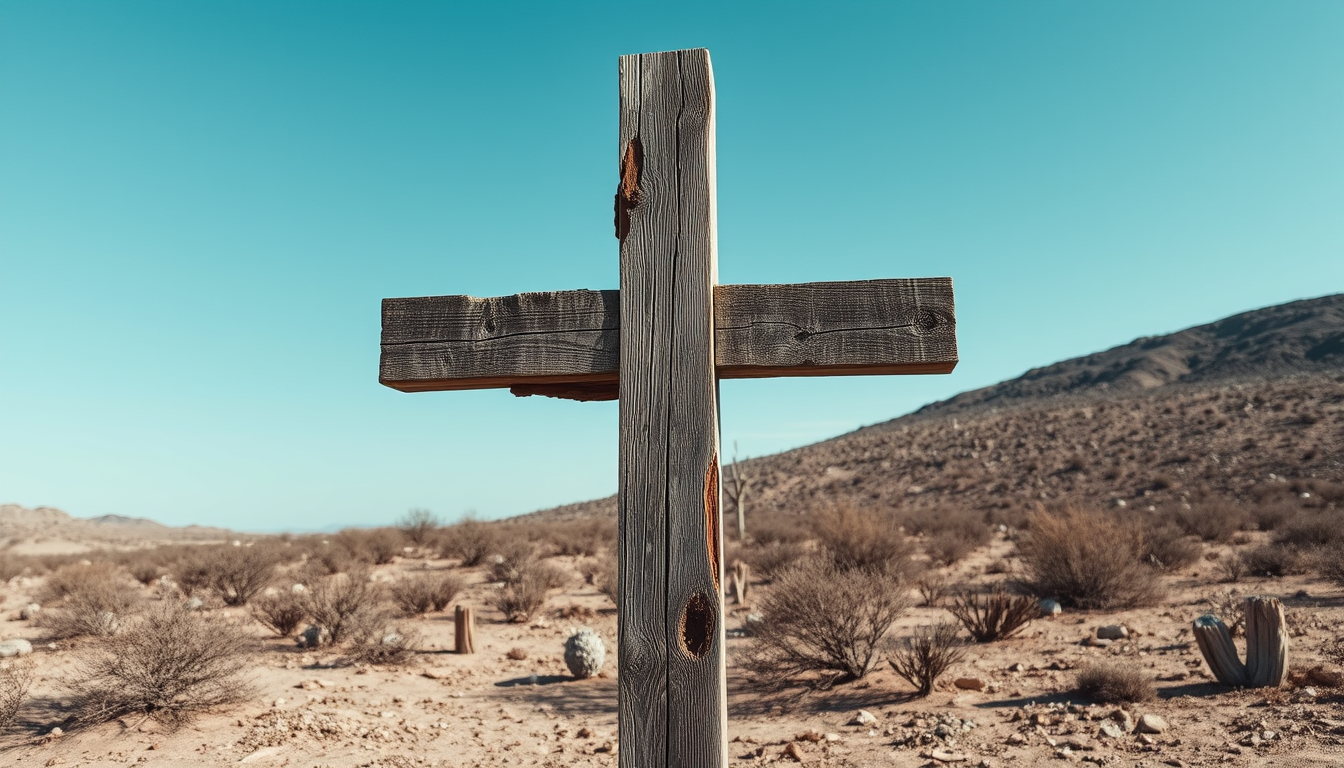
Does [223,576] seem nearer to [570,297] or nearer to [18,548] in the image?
[570,297]

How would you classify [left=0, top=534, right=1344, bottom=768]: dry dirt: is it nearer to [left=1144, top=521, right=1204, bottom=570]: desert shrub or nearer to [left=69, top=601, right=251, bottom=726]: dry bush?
[left=69, top=601, right=251, bottom=726]: dry bush

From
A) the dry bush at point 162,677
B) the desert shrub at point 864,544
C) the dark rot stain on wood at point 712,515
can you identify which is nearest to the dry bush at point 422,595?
the dry bush at point 162,677

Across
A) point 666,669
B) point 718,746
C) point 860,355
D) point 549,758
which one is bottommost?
point 549,758

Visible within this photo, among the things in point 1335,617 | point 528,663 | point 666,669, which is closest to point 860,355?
point 666,669

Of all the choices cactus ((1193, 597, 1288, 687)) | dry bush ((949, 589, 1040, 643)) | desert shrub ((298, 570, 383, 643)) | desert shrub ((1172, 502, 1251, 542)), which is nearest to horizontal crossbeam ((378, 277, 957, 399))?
cactus ((1193, 597, 1288, 687))

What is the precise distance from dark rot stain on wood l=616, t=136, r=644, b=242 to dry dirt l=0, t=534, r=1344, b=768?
5029 millimetres

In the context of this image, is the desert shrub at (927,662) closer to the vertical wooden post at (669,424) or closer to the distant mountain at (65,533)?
the vertical wooden post at (669,424)

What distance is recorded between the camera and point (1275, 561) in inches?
498

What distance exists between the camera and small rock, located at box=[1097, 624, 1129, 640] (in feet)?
29.7

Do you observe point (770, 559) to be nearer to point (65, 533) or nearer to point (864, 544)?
point (864, 544)

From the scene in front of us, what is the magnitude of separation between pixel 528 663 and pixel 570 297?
8.44 metres

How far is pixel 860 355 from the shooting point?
192 centimetres

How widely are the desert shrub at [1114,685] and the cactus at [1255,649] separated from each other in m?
0.60

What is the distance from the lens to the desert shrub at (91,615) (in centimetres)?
1042
